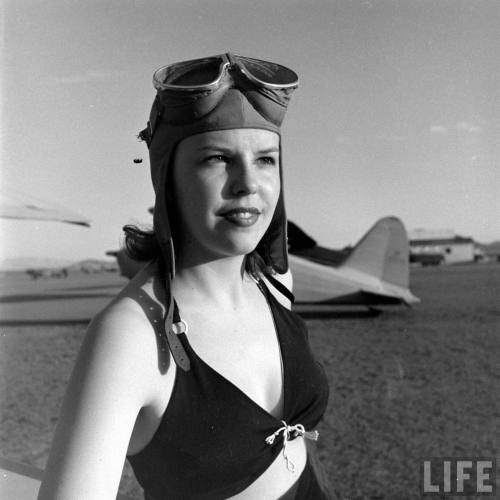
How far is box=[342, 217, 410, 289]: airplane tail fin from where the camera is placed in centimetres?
1433

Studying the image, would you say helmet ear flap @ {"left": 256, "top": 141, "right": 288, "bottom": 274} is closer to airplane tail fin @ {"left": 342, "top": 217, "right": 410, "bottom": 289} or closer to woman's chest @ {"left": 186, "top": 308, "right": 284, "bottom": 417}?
woman's chest @ {"left": 186, "top": 308, "right": 284, "bottom": 417}

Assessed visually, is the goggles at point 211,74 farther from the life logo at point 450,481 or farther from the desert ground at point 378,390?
the desert ground at point 378,390

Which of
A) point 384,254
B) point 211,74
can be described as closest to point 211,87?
point 211,74

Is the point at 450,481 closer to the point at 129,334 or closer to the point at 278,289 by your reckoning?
the point at 278,289

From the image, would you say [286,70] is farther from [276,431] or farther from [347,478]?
[347,478]

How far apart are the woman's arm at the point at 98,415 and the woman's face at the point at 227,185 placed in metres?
0.23

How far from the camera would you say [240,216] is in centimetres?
107

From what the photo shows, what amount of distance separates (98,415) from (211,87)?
1.91ft

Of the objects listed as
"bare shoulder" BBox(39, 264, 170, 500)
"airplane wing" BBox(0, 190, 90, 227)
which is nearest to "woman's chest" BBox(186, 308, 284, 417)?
"bare shoulder" BBox(39, 264, 170, 500)

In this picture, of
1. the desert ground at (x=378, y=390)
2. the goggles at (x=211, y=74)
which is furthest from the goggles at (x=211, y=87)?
the desert ground at (x=378, y=390)

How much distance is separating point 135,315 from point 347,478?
11.8 ft

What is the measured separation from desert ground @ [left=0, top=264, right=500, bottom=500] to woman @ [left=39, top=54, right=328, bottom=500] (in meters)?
2.84

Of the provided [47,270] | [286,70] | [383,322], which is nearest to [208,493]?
[286,70]

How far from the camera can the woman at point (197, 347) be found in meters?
0.95
